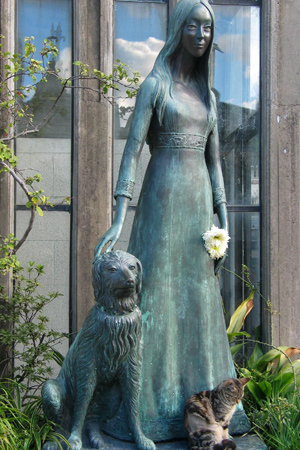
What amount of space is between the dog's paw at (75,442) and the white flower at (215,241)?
132cm

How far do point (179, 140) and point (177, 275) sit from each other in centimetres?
84

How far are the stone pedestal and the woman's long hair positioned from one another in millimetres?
1911

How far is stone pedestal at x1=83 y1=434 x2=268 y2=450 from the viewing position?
10.0 feet

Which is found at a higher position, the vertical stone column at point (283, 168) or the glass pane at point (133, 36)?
the glass pane at point (133, 36)

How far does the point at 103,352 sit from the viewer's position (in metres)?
3.00

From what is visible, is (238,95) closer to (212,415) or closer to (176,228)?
(176,228)

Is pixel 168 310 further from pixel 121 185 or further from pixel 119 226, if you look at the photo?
pixel 121 185

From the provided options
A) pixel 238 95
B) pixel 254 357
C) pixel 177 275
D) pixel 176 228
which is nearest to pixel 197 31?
pixel 176 228

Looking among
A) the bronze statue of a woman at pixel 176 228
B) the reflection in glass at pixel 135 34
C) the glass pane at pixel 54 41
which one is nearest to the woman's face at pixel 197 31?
the bronze statue of a woman at pixel 176 228

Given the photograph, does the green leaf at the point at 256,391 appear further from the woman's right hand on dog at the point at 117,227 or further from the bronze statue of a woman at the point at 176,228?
the woman's right hand on dog at the point at 117,227

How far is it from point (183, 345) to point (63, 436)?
865mm

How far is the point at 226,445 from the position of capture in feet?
9.87

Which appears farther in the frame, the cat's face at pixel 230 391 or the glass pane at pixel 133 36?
the glass pane at pixel 133 36

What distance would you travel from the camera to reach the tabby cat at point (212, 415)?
3020 mm
